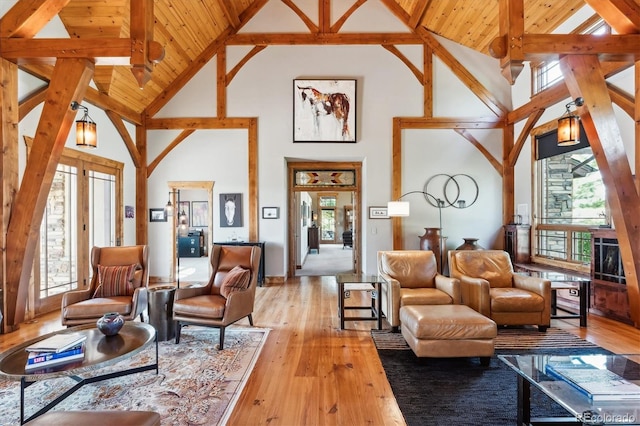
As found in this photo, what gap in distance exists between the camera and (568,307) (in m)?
4.51

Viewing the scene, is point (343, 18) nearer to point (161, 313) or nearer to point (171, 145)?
point (171, 145)

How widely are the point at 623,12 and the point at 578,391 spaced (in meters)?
4.22

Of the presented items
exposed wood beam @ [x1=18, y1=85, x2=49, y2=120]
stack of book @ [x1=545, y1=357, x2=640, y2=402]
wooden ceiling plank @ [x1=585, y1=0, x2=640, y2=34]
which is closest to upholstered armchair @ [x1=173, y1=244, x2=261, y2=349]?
stack of book @ [x1=545, y1=357, x2=640, y2=402]

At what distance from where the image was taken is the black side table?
3355 mm

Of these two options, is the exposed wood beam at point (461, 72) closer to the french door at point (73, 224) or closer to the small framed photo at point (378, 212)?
the small framed photo at point (378, 212)

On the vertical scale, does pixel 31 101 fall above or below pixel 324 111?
A: below

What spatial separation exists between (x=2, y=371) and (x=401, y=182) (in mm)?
6032

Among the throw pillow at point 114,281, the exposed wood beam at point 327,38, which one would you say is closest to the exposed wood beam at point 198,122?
the exposed wood beam at point 327,38

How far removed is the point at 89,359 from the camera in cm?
204

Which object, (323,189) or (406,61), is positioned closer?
(406,61)

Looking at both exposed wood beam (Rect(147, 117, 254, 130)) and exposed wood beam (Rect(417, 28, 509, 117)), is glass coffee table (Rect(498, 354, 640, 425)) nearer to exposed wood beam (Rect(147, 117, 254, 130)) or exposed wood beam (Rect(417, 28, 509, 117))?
exposed wood beam (Rect(417, 28, 509, 117))

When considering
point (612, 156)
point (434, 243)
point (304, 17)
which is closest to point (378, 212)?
point (434, 243)

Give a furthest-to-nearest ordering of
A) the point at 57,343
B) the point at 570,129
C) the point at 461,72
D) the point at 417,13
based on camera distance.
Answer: the point at 461,72
the point at 417,13
the point at 570,129
the point at 57,343

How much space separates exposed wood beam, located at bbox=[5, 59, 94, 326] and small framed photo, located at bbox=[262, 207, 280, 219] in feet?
11.5
